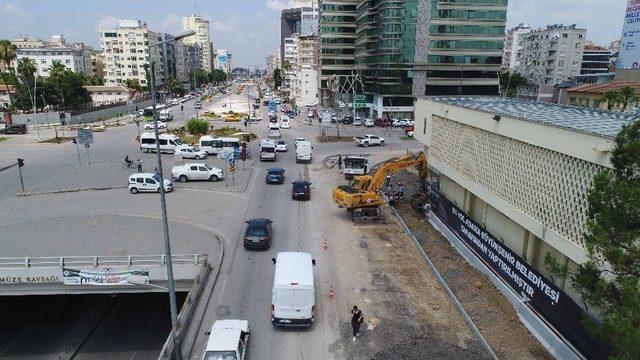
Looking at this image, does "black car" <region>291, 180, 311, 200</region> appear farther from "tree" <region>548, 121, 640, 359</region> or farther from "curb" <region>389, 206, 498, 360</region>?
"tree" <region>548, 121, 640, 359</region>

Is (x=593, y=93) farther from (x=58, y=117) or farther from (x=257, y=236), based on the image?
(x=58, y=117)

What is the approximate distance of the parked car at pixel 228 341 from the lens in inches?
544

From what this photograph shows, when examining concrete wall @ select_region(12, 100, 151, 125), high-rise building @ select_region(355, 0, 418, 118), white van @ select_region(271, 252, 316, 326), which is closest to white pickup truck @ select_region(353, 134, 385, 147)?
high-rise building @ select_region(355, 0, 418, 118)

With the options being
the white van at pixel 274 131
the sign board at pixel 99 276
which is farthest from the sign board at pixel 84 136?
the white van at pixel 274 131

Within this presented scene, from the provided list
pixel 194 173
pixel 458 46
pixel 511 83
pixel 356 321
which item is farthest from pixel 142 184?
pixel 511 83

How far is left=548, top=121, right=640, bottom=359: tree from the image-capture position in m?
8.50

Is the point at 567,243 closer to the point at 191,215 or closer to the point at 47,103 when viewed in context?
the point at 191,215

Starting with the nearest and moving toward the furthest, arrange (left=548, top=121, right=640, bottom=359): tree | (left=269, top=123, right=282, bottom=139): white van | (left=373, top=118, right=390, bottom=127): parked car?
(left=548, top=121, right=640, bottom=359): tree < (left=269, top=123, right=282, bottom=139): white van < (left=373, top=118, right=390, bottom=127): parked car

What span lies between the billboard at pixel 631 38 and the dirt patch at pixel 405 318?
70273 mm

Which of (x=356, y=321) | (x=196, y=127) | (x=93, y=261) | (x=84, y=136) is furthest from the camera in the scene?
(x=196, y=127)

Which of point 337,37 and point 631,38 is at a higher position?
point 337,37

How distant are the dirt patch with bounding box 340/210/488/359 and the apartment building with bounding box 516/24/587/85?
107 m

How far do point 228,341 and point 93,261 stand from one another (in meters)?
8.73

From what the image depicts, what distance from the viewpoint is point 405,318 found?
17156 millimetres
